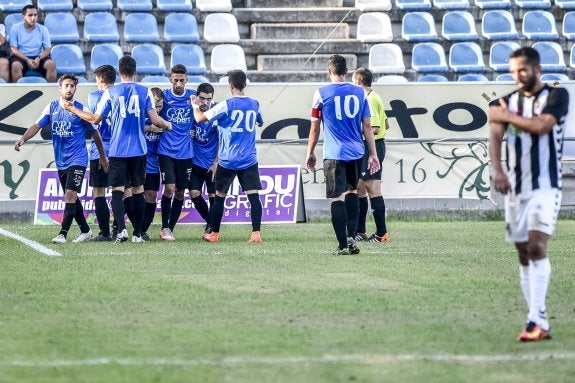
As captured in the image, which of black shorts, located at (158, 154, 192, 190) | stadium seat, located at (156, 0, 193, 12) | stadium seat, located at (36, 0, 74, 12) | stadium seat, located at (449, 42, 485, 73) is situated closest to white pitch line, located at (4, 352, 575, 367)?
black shorts, located at (158, 154, 192, 190)

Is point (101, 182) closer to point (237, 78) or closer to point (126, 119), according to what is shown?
point (126, 119)

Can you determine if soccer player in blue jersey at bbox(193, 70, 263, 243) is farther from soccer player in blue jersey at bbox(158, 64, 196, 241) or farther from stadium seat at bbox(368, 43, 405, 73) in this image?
stadium seat at bbox(368, 43, 405, 73)

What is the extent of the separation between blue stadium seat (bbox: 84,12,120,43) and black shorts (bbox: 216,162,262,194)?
7.87m

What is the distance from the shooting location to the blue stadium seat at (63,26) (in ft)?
71.9

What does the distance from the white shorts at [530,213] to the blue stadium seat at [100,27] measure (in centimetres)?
1506

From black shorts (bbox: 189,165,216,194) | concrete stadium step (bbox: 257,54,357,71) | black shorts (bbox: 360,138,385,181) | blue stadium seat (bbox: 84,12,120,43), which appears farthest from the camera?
concrete stadium step (bbox: 257,54,357,71)

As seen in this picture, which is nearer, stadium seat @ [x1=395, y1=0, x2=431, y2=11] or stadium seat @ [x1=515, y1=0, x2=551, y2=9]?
stadium seat @ [x1=395, y1=0, x2=431, y2=11]

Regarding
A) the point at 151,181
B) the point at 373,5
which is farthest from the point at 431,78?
the point at 151,181

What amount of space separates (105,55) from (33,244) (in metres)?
7.67

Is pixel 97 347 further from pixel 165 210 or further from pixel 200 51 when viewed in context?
pixel 200 51

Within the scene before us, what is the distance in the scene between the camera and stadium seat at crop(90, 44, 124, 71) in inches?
843

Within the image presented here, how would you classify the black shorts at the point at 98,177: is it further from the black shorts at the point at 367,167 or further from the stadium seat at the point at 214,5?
the stadium seat at the point at 214,5

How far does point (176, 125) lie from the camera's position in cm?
1545

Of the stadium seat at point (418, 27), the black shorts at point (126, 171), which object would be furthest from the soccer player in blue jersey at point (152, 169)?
the stadium seat at point (418, 27)
